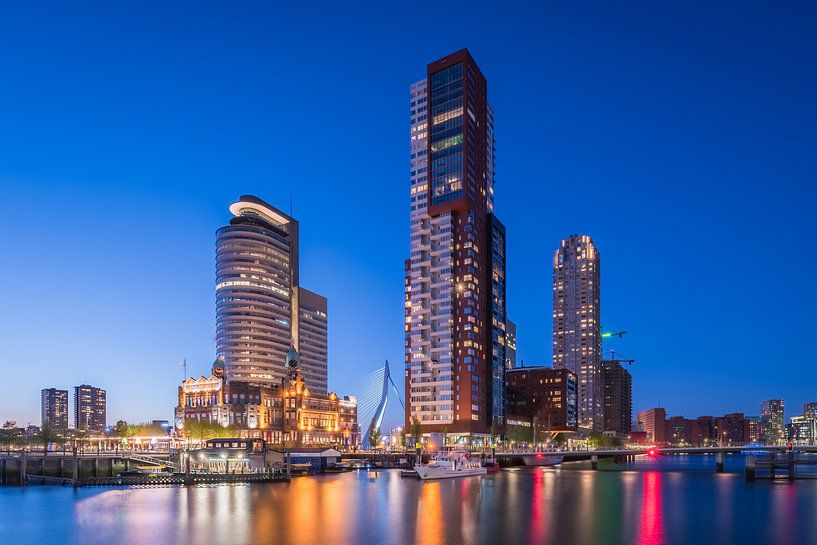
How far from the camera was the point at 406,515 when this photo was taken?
79.9m

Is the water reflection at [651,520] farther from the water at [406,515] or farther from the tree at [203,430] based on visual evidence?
the tree at [203,430]

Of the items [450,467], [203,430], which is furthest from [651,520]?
[203,430]

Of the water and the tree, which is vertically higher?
the water

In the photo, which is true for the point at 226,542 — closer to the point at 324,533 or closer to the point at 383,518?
the point at 324,533

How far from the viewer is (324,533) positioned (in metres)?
67.2

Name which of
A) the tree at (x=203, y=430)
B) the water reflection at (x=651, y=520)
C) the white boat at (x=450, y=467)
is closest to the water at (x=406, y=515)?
the water reflection at (x=651, y=520)

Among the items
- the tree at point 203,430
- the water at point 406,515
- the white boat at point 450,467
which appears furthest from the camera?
the tree at point 203,430

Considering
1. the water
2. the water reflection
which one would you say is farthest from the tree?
the water reflection

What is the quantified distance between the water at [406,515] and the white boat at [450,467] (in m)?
11.4

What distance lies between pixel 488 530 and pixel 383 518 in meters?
13.9

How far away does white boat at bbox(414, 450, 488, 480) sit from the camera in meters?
134

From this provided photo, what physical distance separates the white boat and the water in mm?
11413

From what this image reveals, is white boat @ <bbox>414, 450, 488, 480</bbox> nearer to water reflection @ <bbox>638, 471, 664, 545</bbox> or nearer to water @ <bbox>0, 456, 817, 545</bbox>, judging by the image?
water @ <bbox>0, 456, 817, 545</bbox>

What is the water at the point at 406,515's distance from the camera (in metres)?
66.1
